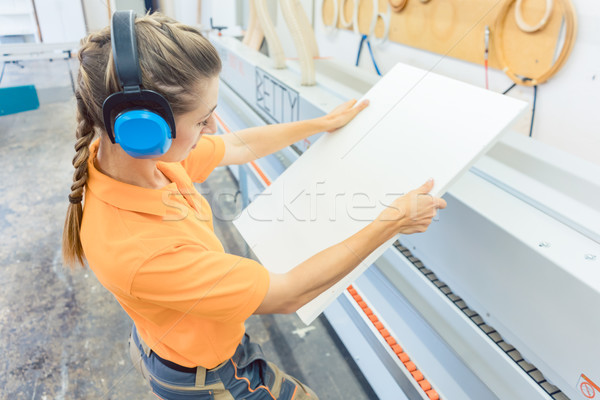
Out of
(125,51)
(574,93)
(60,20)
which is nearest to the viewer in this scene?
(125,51)

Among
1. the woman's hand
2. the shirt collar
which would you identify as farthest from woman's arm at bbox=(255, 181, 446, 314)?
the woman's hand

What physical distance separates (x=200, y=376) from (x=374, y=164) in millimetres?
648

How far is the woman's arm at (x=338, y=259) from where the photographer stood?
2.46 ft

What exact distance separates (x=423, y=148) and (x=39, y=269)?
2288 millimetres

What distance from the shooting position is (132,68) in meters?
0.60

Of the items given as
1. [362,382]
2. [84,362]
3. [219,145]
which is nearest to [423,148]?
[219,145]

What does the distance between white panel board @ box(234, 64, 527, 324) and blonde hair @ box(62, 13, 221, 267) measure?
47cm

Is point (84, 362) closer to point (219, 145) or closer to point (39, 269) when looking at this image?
point (39, 269)

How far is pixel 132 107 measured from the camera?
63 centimetres

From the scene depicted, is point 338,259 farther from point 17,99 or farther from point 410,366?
point 17,99

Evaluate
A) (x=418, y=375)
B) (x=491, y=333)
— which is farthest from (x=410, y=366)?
(x=491, y=333)

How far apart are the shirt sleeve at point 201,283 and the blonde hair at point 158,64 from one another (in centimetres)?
25

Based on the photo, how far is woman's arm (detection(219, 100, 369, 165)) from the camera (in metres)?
1.18

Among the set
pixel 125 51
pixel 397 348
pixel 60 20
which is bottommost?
pixel 60 20
